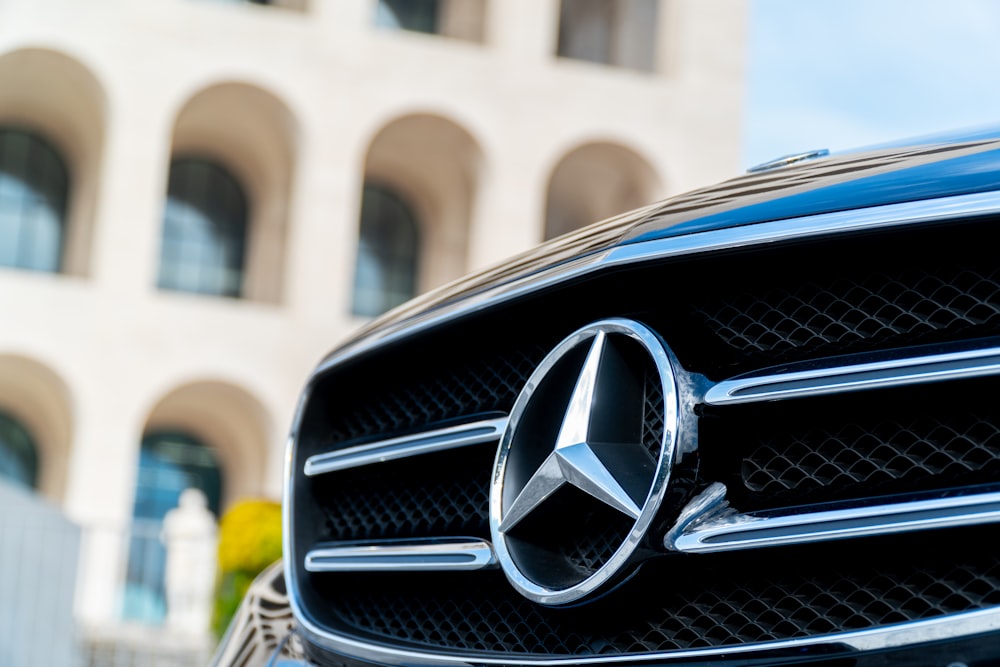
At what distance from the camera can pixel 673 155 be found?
21.4 metres

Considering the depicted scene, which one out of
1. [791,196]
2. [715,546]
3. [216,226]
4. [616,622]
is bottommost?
[616,622]

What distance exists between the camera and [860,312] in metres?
1.13

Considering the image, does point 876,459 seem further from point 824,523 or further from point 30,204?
point 30,204

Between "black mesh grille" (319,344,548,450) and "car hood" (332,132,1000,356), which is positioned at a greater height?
"car hood" (332,132,1000,356)

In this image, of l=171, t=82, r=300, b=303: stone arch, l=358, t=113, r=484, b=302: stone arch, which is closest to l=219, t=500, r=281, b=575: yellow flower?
l=171, t=82, r=300, b=303: stone arch

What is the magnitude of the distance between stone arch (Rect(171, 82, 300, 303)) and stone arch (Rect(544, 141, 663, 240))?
5.01m

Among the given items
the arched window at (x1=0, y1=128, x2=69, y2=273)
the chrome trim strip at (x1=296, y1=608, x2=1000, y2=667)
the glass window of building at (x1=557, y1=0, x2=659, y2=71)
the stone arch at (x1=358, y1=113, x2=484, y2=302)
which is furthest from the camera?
the glass window of building at (x1=557, y1=0, x2=659, y2=71)

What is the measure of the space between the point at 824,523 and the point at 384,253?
75.6 ft

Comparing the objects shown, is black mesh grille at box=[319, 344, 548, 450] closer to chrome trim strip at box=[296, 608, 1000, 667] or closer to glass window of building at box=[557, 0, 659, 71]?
chrome trim strip at box=[296, 608, 1000, 667]

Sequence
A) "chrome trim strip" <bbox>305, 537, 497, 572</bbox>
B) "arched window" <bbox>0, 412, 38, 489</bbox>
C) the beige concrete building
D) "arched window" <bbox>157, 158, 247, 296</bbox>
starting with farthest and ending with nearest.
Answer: "arched window" <bbox>157, 158, 247, 296</bbox>
"arched window" <bbox>0, 412, 38, 489</bbox>
the beige concrete building
"chrome trim strip" <bbox>305, 537, 497, 572</bbox>

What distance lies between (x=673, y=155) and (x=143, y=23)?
361 inches

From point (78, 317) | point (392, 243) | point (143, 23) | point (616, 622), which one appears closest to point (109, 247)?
point (78, 317)

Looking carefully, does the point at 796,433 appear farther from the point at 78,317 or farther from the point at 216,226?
the point at 216,226

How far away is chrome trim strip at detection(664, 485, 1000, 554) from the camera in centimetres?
98
